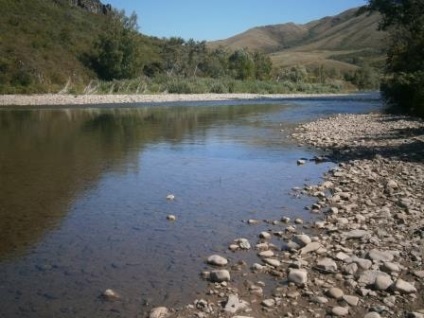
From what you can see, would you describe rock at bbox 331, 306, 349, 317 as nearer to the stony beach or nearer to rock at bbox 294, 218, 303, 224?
the stony beach

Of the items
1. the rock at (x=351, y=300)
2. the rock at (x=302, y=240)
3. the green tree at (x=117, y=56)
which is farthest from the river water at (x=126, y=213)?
the green tree at (x=117, y=56)

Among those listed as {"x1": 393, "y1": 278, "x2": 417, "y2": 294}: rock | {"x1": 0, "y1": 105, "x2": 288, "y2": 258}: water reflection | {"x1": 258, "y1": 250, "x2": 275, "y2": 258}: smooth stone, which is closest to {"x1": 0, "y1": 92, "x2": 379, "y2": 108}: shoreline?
{"x1": 0, "y1": 105, "x2": 288, "y2": 258}: water reflection

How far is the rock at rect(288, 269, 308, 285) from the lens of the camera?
715 cm

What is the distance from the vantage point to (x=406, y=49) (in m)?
33.8

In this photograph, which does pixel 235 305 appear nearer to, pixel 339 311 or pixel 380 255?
pixel 339 311

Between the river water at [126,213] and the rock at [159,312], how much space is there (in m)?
0.20

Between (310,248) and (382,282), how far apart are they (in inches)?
67.6

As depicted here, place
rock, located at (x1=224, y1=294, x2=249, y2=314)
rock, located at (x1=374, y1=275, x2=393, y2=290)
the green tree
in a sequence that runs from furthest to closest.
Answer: the green tree, rock, located at (x1=374, y1=275, x2=393, y2=290), rock, located at (x1=224, y1=294, x2=249, y2=314)

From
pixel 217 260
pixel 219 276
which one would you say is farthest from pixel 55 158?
pixel 219 276

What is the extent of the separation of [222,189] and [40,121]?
26.1 metres

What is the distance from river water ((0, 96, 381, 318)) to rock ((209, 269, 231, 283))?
0.22 m

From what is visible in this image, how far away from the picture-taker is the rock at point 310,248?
839cm

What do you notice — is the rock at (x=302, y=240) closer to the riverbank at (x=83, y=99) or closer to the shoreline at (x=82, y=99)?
the shoreline at (x=82, y=99)

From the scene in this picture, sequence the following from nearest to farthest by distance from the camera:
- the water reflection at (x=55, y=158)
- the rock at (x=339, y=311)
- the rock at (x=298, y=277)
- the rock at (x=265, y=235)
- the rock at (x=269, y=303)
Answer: the rock at (x=339, y=311)
the rock at (x=269, y=303)
the rock at (x=298, y=277)
the rock at (x=265, y=235)
the water reflection at (x=55, y=158)
